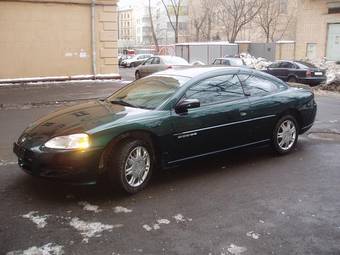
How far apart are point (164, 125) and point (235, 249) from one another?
2001mm

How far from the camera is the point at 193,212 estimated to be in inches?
185

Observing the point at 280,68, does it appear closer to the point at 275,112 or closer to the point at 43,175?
the point at 275,112

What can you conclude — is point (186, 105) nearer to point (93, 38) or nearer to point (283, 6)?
point (93, 38)

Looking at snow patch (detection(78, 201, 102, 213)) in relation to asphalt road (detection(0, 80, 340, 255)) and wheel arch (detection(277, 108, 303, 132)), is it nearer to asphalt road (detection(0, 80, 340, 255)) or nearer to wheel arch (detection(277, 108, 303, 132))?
asphalt road (detection(0, 80, 340, 255))

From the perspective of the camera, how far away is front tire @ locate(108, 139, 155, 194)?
5.05m

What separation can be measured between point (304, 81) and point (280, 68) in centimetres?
170

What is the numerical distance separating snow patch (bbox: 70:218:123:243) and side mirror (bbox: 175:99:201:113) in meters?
1.82

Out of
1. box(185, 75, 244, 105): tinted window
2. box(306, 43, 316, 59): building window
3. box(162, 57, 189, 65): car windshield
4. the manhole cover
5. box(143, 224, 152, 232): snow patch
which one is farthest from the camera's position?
box(306, 43, 316, 59): building window

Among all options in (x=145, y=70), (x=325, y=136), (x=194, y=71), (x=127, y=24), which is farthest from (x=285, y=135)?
(x=127, y=24)

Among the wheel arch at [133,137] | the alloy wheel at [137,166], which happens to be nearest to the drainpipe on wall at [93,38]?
the wheel arch at [133,137]

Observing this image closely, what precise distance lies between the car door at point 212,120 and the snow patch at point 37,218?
5.87 feet

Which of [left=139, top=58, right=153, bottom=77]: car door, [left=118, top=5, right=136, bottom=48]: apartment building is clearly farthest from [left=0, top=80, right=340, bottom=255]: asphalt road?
[left=118, top=5, right=136, bottom=48]: apartment building

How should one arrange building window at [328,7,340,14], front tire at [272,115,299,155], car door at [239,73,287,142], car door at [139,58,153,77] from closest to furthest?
car door at [239,73,287,142], front tire at [272,115,299,155], car door at [139,58,153,77], building window at [328,7,340,14]

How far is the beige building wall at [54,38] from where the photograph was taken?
18.6 metres
